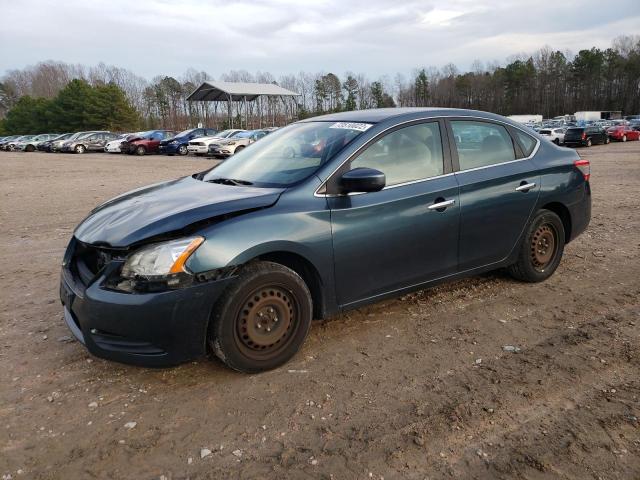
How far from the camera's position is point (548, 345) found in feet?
11.9

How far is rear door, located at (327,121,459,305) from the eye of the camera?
349 cm

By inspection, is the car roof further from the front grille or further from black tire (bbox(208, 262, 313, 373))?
the front grille

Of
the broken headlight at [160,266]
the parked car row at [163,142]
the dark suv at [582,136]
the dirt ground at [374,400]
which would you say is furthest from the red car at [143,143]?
the broken headlight at [160,266]

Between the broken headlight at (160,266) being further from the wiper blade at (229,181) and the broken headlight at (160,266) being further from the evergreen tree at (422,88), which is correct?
the evergreen tree at (422,88)

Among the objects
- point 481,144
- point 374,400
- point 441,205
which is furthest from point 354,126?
point 374,400

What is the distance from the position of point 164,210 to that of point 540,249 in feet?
11.5

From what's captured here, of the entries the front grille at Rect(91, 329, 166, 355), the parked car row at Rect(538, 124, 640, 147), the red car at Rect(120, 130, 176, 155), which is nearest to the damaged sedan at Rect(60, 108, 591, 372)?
the front grille at Rect(91, 329, 166, 355)

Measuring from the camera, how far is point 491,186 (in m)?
4.24

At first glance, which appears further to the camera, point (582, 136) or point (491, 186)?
→ point (582, 136)

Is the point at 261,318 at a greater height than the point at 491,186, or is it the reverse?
the point at 491,186

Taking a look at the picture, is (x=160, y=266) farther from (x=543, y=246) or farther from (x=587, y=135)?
(x=587, y=135)

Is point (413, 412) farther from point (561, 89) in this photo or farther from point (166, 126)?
point (561, 89)

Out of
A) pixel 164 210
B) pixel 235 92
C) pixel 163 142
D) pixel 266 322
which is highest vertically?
pixel 235 92

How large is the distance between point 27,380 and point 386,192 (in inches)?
107
